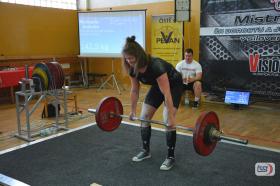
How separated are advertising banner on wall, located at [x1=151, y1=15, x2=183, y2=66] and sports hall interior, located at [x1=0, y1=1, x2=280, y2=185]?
0.35m

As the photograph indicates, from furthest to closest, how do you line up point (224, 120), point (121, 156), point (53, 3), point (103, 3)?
point (103, 3) < point (53, 3) < point (224, 120) < point (121, 156)

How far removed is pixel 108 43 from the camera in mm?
6289

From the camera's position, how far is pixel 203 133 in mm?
2045

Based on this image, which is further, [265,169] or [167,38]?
[167,38]

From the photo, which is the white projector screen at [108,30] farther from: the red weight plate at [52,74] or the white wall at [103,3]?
the red weight plate at [52,74]

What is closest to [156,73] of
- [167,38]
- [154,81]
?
[154,81]

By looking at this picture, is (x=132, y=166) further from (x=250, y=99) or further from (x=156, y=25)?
(x=156, y=25)

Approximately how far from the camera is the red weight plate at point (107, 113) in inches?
98.5

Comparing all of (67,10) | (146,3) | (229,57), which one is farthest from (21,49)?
(229,57)

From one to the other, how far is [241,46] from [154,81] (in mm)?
2980

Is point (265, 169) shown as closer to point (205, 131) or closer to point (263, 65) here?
point (205, 131)

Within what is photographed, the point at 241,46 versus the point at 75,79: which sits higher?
the point at 241,46

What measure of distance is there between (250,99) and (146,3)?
3087 millimetres

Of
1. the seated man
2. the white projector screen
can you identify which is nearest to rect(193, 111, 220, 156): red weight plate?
the seated man
